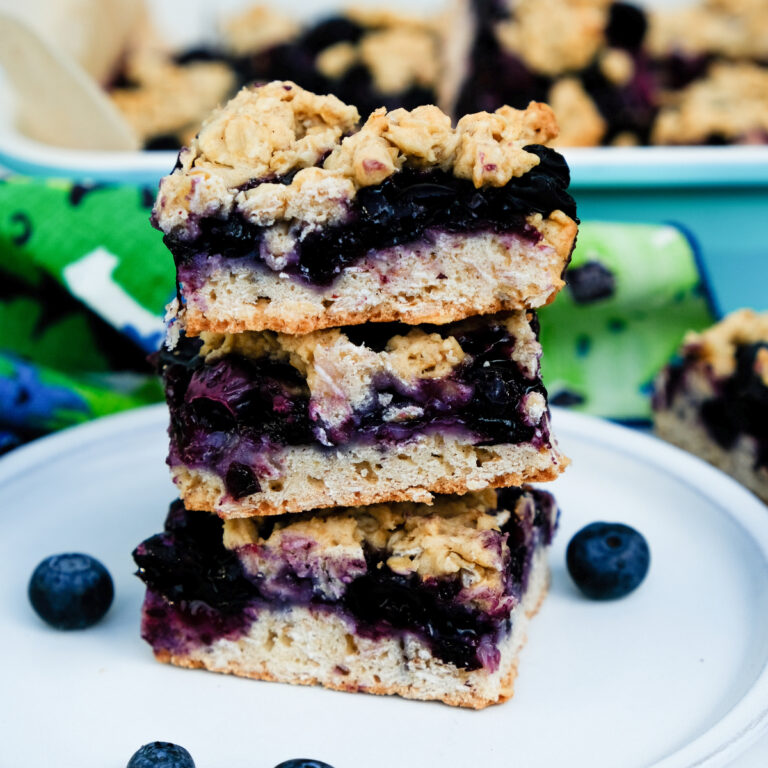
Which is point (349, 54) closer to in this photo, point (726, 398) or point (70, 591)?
point (726, 398)

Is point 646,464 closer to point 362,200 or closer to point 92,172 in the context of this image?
point 362,200

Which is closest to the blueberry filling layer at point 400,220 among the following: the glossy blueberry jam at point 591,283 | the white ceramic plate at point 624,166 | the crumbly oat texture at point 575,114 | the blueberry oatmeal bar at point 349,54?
the glossy blueberry jam at point 591,283

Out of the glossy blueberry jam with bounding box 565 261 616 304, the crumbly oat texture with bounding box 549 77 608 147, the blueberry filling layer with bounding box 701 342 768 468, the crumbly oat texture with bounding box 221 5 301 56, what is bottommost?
the blueberry filling layer with bounding box 701 342 768 468

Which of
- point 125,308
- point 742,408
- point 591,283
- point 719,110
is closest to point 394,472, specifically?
point 742,408

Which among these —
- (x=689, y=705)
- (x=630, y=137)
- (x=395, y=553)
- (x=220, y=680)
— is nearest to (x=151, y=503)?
(x=220, y=680)

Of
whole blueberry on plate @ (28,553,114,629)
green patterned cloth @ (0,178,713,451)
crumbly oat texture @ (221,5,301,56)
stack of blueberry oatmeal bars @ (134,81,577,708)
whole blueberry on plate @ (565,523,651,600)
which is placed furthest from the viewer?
crumbly oat texture @ (221,5,301,56)

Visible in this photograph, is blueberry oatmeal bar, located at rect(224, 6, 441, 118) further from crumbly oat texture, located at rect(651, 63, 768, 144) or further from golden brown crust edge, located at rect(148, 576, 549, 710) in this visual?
golden brown crust edge, located at rect(148, 576, 549, 710)

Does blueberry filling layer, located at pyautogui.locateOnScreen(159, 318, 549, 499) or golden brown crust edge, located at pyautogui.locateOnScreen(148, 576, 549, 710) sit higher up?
blueberry filling layer, located at pyautogui.locateOnScreen(159, 318, 549, 499)

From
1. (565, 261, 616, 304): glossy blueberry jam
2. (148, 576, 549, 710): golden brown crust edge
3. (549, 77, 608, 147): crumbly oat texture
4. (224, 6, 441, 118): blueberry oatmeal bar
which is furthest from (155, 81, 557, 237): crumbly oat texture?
(224, 6, 441, 118): blueberry oatmeal bar
